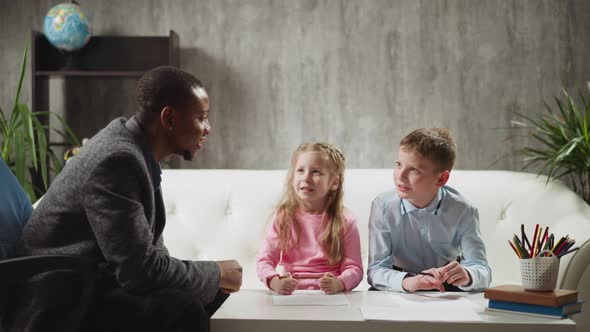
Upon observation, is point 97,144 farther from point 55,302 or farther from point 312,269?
point 312,269

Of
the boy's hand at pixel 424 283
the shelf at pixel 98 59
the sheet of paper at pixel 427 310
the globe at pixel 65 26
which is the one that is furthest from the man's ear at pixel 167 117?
the globe at pixel 65 26

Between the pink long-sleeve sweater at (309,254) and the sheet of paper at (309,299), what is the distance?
0.35 meters

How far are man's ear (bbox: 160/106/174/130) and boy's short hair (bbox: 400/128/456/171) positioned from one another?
79cm

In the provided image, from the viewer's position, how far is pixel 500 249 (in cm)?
239

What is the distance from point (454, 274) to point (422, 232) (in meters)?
0.31

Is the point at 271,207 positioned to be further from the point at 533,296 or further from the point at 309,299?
the point at 533,296

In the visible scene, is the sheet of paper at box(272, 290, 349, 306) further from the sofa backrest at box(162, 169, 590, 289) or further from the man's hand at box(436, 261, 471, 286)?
the sofa backrest at box(162, 169, 590, 289)

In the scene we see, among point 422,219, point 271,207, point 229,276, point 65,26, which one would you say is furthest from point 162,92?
point 65,26

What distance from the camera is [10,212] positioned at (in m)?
1.53

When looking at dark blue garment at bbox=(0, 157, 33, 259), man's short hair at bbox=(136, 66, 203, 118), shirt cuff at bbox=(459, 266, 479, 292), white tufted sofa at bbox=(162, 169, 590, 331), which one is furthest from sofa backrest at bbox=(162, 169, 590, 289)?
man's short hair at bbox=(136, 66, 203, 118)

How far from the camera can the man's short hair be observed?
1495 millimetres

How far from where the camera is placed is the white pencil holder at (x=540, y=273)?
4.73 feet

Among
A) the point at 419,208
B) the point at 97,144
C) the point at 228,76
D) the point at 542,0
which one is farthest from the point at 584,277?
the point at 228,76

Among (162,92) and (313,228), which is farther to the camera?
(313,228)
